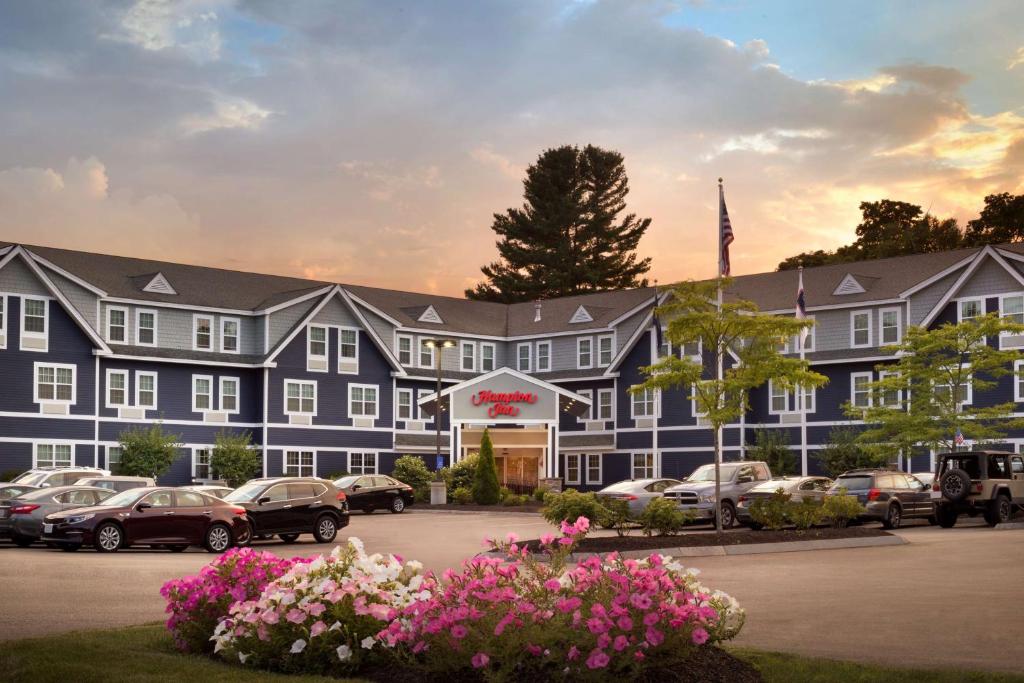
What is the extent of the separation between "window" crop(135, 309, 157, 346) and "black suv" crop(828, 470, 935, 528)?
32.1 m

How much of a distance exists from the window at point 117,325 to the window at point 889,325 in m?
32.9

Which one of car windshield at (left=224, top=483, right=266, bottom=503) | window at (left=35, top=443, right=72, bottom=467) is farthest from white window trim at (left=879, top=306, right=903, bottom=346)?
window at (left=35, top=443, right=72, bottom=467)

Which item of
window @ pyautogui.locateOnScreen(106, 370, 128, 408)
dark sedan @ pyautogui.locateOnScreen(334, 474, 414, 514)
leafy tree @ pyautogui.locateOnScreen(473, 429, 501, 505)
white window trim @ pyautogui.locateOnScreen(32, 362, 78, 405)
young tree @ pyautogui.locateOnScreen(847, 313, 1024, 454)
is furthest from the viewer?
leafy tree @ pyautogui.locateOnScreen(473, 429, 501, 505)

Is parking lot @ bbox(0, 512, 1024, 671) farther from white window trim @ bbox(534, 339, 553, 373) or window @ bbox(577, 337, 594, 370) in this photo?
white window trim @ bbox(534, 339, 553, 373)

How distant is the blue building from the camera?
173ft

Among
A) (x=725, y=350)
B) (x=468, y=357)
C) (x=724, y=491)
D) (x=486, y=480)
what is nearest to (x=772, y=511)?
(x=725, y=350)

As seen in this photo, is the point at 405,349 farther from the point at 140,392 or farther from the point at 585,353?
the point at 140,392

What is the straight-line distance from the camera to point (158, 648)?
12562mm

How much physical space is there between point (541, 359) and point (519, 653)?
59522 mm

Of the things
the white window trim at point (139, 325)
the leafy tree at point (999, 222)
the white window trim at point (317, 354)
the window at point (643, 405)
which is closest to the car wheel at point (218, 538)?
the white window trim at point (139, 325)

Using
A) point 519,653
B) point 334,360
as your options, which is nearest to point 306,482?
point 519,653

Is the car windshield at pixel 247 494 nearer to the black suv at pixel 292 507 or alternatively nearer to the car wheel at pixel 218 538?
the black suv at pixel 292 507

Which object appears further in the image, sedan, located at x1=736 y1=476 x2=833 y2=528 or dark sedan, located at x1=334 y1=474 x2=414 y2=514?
dark sedan, located at x1=334 y1=474 x2=414 y2=514

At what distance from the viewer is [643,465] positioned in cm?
6231
